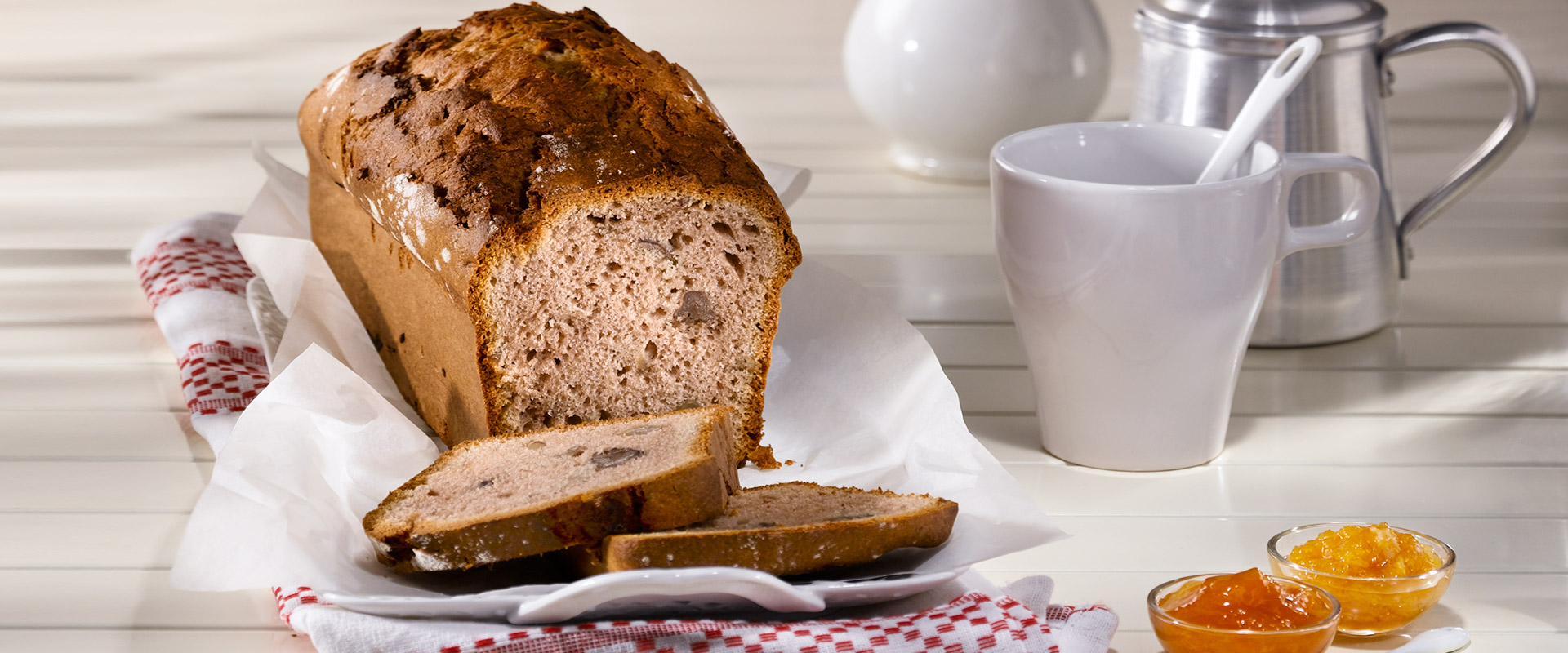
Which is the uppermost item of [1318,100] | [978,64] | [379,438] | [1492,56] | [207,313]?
[1492,56]

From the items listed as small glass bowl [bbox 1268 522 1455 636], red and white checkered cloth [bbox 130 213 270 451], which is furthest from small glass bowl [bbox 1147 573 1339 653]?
red and white checkered cloth [bbox 130 213 270 451]

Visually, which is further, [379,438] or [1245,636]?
[379,438]

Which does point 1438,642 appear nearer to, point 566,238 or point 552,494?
point 552,494

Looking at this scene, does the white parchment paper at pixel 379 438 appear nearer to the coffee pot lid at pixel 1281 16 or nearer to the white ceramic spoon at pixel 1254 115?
the white ceramic spoon at pixel 1254 115

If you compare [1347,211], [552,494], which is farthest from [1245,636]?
[1347,211]

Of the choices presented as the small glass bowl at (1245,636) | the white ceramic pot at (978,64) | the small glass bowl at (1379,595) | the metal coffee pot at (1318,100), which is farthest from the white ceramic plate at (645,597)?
the white ceramic pot at (978,64)

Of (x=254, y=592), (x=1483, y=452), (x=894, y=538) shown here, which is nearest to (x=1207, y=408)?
(x=1483, y=452)

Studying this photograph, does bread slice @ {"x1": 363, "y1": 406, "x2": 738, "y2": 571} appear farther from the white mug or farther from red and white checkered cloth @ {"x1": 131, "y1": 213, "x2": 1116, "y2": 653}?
the white mug
